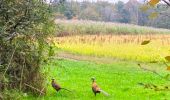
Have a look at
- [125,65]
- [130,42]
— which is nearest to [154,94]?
[125,65]

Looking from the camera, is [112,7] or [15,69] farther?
[112,7]

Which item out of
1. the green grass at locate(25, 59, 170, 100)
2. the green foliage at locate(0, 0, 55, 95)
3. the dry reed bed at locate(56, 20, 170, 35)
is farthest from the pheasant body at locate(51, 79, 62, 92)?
the dry reed bed at locate(56, 20, 170, 35)

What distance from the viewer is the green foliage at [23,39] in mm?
9799

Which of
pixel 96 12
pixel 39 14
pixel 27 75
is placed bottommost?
pixel 96 12

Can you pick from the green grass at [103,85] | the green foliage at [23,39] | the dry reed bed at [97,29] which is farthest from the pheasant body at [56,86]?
the dry reed bed at [97,29]

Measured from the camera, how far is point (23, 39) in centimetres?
1061

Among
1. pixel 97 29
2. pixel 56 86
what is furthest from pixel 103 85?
pixel 97 29

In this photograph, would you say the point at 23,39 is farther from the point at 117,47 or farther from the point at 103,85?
the point at 117,47

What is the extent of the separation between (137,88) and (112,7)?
6470 centimetres

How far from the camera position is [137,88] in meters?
14.3

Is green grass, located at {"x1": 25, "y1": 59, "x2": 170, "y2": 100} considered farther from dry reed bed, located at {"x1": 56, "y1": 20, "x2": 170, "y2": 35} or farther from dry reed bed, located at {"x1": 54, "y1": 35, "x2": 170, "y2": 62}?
dry reed bed, located at {"x1": 56, "y1": 20, "x2": 170, "y2": 35}

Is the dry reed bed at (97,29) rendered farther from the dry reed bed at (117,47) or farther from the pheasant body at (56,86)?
the pheasant body at (56,86)

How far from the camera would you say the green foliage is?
9.80 meters

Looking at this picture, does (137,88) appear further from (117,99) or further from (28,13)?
(28,13)
